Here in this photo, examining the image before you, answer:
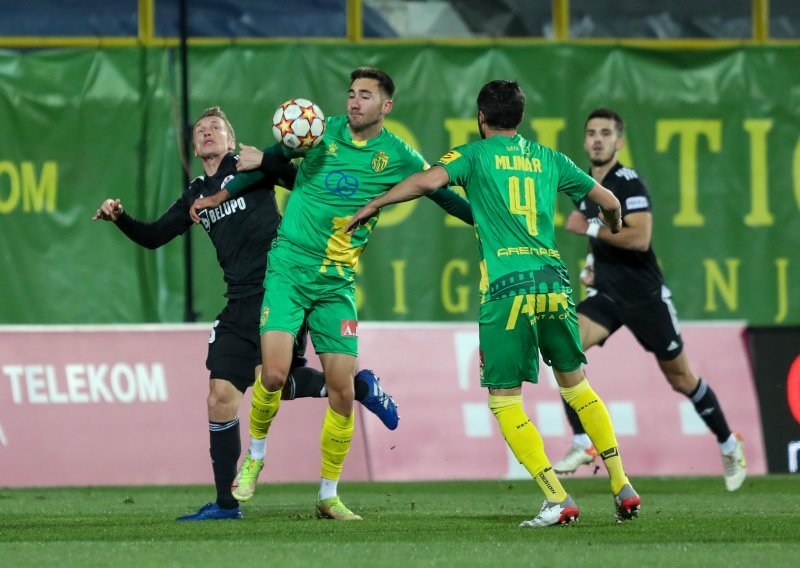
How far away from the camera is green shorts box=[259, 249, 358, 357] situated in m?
8.03

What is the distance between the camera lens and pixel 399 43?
15.1 m

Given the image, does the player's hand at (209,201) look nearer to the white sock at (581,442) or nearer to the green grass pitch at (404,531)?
the green grass pitch at (404,531)

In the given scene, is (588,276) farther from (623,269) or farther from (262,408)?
(262,408)

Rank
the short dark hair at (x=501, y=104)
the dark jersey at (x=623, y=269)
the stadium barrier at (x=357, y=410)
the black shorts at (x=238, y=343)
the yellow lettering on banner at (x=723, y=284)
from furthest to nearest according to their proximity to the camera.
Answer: the yellow lettering on banner at (x=723, y=284), the stadium barrier at (x=357, y=410), the dark jersey at (x=623, y=269), the black shorts at (x=238, y=343), the short dark hair at (x=501, y=104)

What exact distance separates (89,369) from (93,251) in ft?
11.8

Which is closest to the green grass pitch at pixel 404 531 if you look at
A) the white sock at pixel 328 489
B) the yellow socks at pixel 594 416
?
the white sock at pixel 328 489

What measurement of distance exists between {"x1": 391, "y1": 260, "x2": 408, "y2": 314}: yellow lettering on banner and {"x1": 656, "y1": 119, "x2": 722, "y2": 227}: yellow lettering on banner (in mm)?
2819

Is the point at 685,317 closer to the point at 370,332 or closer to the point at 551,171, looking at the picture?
the point at 370,332

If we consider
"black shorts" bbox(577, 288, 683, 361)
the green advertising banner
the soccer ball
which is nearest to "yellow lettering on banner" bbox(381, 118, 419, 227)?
the green advertising banner

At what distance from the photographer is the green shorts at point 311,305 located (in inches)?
316

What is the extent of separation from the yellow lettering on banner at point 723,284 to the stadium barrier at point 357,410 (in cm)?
339

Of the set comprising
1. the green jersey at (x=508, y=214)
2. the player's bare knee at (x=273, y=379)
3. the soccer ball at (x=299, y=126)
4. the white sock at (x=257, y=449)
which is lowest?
the white sock at (x=257, y=449)

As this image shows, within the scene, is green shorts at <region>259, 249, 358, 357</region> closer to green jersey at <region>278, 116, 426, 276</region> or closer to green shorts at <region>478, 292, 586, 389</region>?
green jersey at <region>278, 116, 426, 276</region>

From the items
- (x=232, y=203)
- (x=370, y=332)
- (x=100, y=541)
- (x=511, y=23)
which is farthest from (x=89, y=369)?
(x=511, y=23)
